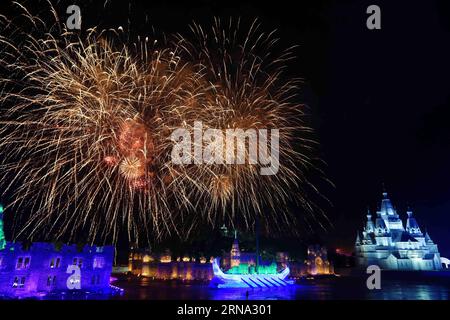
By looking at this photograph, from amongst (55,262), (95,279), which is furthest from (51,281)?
(95,279)

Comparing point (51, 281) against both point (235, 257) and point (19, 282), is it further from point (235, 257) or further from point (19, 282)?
point (235, 257)

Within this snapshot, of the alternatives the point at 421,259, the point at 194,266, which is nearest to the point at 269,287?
the point at 194,266

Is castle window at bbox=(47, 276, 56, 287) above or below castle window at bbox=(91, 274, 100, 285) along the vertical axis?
above

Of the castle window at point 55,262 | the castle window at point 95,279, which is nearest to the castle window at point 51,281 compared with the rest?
the castle window at point 55,262

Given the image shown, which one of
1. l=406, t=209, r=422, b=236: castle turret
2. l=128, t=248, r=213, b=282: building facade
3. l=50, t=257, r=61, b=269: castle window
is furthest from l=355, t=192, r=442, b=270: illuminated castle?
l=50, t=257, r=61, b=269: castle window

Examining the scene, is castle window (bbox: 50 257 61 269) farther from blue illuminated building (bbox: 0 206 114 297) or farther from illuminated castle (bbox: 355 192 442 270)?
illuminated castle (bbox: 355 192 442 270)
